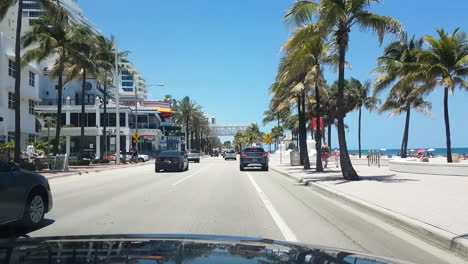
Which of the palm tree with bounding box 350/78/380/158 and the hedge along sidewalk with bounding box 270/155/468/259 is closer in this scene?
the hedge along sidewalk with bounding box 270/155/468/259

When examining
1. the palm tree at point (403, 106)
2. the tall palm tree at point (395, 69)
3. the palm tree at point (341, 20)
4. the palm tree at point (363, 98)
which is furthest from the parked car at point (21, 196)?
the palm tree at point (363, 98)

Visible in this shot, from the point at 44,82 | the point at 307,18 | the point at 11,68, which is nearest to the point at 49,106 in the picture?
the point at 44,82

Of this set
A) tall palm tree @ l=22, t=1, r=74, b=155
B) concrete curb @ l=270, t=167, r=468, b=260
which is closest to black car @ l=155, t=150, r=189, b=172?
tall palm tree @ l=22, t=1, r=74, b=155

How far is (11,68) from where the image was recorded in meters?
39.0

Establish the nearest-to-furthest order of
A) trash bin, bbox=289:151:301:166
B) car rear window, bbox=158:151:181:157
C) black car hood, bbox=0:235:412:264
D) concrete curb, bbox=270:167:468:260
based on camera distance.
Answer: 1. black car hood, bbox=0:235:412:264
2. concrete curb, bbox=270:167:468:260
3. car rear window, bbox=158:151:181:157
4. trash bin, bbox=289:151:301:166

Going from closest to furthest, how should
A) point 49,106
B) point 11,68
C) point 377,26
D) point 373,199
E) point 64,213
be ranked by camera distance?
point 64,213
point 373,199
point 377,26
point 11,68
point 49,106

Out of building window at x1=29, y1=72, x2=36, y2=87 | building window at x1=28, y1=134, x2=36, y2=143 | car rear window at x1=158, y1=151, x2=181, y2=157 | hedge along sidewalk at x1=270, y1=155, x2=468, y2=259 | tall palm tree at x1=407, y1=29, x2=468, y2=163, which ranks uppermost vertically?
building window at x1=29, y1=72, x2=36, y2=87

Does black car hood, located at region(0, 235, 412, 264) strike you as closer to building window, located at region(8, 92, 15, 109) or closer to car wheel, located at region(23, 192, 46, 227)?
car wheel, located at region(23, 192, 46, 227)

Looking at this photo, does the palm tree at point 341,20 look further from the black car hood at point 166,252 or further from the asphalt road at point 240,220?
the black car hood at point 166,252

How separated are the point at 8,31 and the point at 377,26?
48.9 meters

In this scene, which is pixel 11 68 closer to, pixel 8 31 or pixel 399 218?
pixel 8 31

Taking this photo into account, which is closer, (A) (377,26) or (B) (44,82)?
(A) (377,26)

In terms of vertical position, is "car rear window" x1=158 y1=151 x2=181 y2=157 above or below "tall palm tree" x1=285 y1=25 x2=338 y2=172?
below

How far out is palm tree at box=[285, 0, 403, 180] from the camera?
59.2ft
